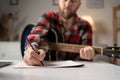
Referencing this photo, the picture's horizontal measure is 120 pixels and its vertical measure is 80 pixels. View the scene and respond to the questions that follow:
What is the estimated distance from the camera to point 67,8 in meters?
1.24

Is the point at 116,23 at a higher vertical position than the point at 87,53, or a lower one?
higher

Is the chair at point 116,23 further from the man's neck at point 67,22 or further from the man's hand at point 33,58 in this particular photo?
the man's hand at point 33,58

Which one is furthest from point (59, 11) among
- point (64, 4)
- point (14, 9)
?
point (14, 9)

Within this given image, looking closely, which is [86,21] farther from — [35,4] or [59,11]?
[35,4]

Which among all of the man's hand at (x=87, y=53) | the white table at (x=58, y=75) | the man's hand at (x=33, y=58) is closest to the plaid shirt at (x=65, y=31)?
the man's hand at (x=87, y=53)

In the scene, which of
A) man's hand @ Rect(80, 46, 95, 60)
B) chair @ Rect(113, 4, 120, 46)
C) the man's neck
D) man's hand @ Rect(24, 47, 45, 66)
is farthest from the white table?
chair @ Rect(113, 4, 120, 46)

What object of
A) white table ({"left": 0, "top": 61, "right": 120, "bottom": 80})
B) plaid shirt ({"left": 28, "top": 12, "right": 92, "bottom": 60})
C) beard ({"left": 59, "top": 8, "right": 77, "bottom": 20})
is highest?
beard ({"left": 59, "top": 8, "right": 77, "bottom": 20})

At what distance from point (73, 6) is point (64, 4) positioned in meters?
0.06

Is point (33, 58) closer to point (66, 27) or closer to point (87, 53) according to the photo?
point (87, 53)

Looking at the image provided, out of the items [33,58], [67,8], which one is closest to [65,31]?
[67,8]

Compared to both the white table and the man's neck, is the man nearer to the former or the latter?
the man's neck

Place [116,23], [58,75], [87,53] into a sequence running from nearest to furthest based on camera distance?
1. [58,75]
2. [87,53]
3. [116,23]

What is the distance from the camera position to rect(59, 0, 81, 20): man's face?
48.5 inches

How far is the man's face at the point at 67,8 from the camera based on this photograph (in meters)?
1.23
